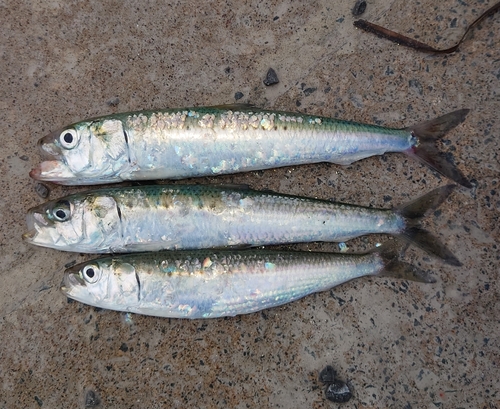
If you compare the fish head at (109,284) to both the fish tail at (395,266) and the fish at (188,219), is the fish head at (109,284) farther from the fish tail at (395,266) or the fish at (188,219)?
the fish tail at (395,266)

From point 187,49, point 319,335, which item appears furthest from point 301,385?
point 187,49

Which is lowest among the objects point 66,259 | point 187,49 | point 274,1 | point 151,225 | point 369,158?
point 66,259

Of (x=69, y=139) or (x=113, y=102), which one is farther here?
(x=113, y=102)

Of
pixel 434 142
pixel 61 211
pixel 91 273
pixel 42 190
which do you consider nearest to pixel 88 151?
pixel 61 211

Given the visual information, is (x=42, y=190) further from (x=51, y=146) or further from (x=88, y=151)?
(x=88, y=151)

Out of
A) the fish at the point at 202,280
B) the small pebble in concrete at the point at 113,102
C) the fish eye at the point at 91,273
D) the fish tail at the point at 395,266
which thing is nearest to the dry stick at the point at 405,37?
the fish tail at the point at 395,266

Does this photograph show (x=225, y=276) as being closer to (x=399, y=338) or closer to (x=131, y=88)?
(x=399, y=338)
